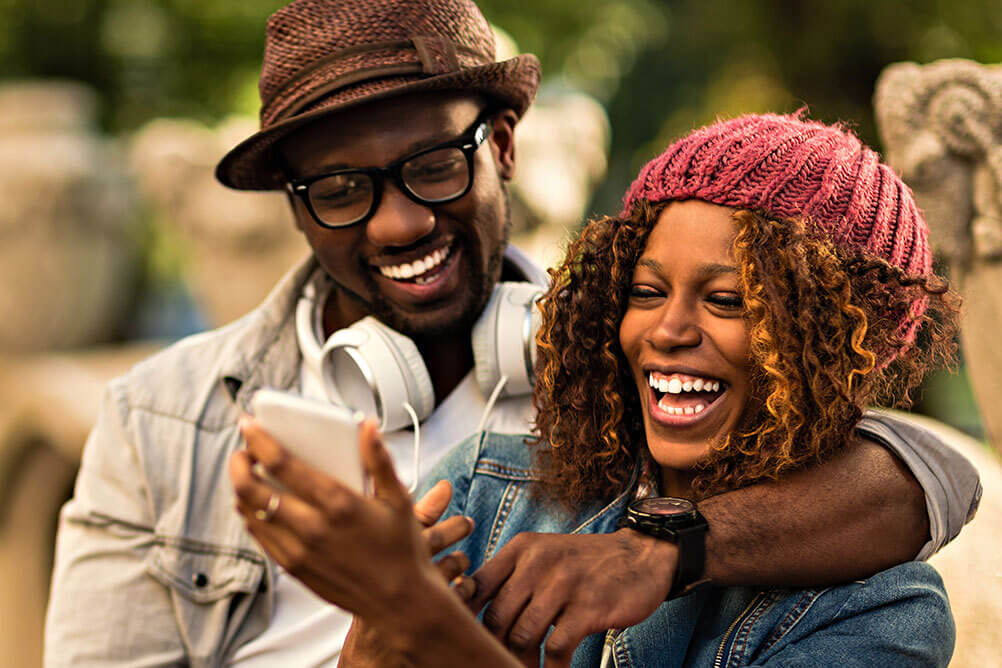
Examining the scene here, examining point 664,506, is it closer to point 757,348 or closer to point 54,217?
point 757,348

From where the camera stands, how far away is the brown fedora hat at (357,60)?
2.55 meters

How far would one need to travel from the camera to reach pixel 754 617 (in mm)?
1902

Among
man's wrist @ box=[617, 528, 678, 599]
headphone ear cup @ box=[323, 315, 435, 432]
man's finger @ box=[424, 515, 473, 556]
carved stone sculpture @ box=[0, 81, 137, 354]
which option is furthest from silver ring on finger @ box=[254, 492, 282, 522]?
carved stone sculpture @ box=[0, 81, 137, 354]

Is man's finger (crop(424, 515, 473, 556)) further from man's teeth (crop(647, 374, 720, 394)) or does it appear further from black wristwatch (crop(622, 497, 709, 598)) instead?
man's teeth (crop(647, 374, 720, 394))

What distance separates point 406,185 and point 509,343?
1.51 feet

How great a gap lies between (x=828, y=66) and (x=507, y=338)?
23.1ft

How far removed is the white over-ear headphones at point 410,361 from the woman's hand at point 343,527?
129 cm

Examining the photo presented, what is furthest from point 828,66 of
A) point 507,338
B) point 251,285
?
point 507,338

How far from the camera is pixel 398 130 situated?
2598 millimetres

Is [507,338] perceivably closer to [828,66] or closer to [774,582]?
[774,582]

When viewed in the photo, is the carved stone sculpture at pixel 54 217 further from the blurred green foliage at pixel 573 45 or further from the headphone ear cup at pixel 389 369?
the headphone ear cup at pixel 389 369

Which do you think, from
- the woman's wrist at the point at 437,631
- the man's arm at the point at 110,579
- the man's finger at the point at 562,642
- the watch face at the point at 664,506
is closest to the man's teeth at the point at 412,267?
the man's arm at the point at 110,579

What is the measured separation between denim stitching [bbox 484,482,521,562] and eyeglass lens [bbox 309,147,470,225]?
787 millimetres

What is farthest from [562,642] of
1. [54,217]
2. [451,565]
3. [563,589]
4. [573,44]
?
[573,44]
